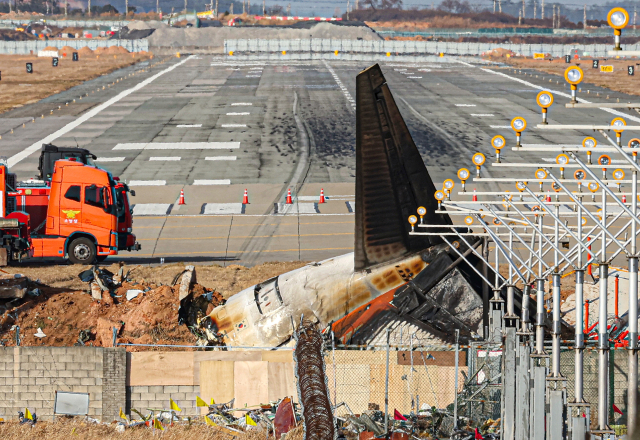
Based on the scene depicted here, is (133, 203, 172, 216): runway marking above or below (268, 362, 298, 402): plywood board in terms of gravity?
above

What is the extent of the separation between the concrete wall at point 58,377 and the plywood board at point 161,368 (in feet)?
1.11

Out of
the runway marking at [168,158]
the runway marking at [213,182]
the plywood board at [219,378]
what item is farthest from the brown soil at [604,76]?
the plywood board at [219,378]

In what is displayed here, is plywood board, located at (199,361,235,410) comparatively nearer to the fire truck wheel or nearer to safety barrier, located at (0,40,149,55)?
the fire truck wheel

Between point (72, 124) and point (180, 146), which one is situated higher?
point (72, 124)

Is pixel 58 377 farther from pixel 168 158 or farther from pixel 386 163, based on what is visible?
pixel 168 158

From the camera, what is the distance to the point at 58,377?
2150 centimetres

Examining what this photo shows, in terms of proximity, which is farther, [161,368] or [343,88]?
[343,88]

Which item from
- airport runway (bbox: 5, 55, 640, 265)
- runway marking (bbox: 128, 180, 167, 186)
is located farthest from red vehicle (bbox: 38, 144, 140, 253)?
runway marking (bbox: 128, 180, 167, 186)

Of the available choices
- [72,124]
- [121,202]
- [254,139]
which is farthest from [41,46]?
[121,202]

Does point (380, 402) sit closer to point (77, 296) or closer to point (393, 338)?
point (393, 338)

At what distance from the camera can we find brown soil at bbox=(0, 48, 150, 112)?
9471cm

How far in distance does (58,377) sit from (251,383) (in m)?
5.13

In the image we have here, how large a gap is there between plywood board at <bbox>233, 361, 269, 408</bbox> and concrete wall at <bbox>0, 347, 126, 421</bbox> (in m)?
3.01

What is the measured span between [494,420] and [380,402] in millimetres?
2882
